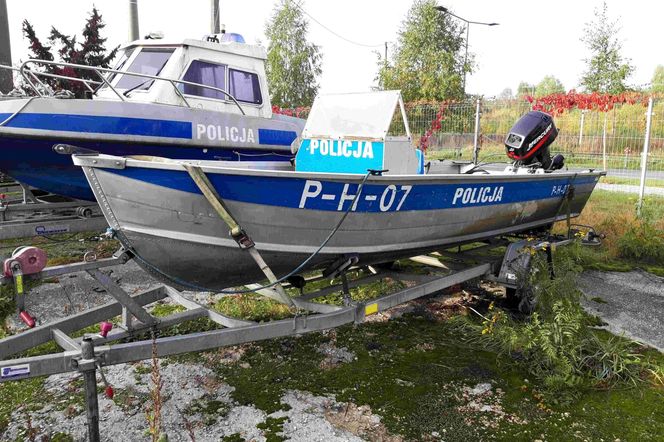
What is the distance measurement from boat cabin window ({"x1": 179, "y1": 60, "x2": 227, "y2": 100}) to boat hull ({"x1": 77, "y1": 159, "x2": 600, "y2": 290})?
13.8 ft

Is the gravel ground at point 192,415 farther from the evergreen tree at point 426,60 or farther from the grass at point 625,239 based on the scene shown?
the evergreen tree at point 426,60

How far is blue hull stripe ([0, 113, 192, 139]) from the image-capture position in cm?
575

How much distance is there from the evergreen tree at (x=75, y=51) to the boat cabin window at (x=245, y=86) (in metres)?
4.99

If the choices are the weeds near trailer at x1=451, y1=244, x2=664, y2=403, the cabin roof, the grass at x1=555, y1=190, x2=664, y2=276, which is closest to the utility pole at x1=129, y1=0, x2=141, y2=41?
the cabin roof

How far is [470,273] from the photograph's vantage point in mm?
4719

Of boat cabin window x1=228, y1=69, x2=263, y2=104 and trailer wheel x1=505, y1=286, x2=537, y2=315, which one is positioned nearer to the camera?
trailer wheel x1=505, y1=286, x2=537, y2=315

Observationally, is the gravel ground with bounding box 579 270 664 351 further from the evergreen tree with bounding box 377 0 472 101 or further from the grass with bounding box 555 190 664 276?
the evergreen tree with bounding box 377 0 472 101

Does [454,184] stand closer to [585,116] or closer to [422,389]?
[422,389]

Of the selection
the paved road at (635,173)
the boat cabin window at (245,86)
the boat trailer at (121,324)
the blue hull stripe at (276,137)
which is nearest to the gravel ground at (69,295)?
the boat trailer at (121,324)

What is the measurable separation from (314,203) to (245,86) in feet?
15.9

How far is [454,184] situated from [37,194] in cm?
657

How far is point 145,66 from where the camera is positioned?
7.39m

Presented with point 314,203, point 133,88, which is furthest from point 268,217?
point 133,88

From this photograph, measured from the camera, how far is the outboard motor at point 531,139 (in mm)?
5758
